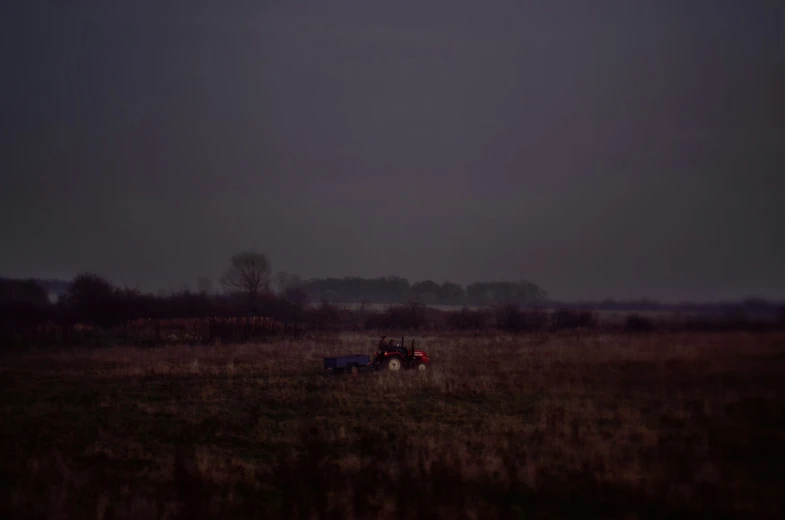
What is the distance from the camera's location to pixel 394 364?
78.8ft

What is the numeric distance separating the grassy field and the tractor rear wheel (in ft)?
4.17

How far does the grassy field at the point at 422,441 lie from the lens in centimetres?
912

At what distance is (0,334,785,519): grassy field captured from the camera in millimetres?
9125

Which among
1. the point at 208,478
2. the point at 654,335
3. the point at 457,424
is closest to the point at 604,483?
the point at 457,424

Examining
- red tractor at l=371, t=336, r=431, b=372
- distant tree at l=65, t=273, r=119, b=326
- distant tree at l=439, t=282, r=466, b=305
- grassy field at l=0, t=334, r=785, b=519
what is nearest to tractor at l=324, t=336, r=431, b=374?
red tractor at l=371, t=336, r=431, b=372

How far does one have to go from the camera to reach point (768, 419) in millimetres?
11719

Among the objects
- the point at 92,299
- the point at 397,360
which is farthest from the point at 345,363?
the point at 92,299

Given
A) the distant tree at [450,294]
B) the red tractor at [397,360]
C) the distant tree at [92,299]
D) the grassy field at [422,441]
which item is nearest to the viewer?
the grassy field at [422,441]

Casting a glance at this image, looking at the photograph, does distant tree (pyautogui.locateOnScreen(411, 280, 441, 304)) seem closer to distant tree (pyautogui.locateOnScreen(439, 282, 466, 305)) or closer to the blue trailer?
distant tree (pyautogui.locateOnScreen(439, 282, 466, 305))

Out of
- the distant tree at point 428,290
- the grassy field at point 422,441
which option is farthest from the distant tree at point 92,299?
the distant tree at point 428,290

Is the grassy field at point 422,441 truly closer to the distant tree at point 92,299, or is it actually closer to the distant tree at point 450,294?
the distant tree at point 92,299

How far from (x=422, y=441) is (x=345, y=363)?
11.2 metres

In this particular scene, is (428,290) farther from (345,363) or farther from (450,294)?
(345,363)

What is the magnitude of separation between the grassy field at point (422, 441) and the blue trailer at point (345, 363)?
118cm
